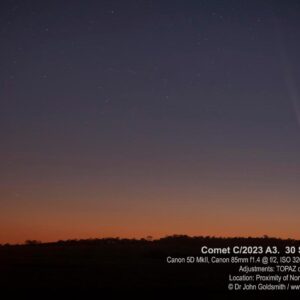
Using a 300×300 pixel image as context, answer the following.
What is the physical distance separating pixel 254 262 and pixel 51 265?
11799 mm

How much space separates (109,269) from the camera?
109 ft

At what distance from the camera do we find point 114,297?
81.1 feet

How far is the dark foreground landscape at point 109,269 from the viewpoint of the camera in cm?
2825

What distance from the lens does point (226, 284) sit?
94.1 feet

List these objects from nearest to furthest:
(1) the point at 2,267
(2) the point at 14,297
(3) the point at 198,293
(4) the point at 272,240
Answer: (2) the point at 14,297 < (3) the point at 198,293 < (1) the point at 2,267 < (4) the point at 272,240

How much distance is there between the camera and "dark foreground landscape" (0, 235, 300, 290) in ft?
92.7

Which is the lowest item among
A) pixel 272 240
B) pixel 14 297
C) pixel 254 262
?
pixel 14 297

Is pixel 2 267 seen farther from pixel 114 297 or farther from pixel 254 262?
pixel 254 262

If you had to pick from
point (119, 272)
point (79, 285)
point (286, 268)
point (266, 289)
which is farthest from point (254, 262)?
point (79, 285)

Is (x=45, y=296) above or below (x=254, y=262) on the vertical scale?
below

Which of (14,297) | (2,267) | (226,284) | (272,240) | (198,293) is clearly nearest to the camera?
(14,297)

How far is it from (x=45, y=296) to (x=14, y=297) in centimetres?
127

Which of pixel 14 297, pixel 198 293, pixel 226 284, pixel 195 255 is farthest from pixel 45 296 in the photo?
pixel 195 255

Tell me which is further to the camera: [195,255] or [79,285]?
[195,255]
